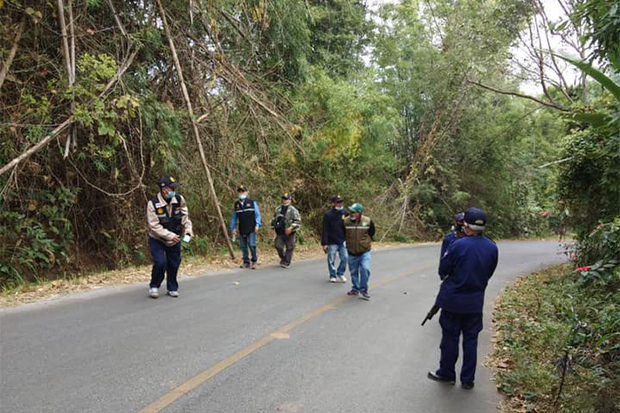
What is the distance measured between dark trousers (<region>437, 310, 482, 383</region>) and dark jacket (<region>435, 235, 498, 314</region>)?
0.12m

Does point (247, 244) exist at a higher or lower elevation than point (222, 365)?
higher

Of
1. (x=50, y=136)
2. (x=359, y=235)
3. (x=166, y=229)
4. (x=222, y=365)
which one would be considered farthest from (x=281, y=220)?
(x=222, y=365)

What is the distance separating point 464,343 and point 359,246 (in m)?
3.94

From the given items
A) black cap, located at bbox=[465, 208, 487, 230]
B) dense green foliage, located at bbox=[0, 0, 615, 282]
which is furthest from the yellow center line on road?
dense green foliage, located at bbox=[0, 0, 615, 282]

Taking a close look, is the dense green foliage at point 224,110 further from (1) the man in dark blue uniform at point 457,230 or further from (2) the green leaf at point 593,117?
(1) the man in dark blue uniform at point 457,230

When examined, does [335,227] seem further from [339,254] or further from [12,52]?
[12,52]

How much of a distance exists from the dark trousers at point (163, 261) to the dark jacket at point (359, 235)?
3151mm

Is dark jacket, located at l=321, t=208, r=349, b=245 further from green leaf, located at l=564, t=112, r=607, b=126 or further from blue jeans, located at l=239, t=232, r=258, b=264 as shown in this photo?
green leaf, located at l=564, t=112, r=607, b=126

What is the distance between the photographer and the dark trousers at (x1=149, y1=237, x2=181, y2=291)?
7871mm

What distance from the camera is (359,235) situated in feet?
29.5

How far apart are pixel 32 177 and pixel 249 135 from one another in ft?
21.1

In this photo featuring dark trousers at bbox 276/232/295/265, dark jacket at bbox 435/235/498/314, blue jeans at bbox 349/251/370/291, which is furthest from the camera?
dark trousers at bbox 276/232/295/265

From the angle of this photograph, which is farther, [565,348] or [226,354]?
[226,354]

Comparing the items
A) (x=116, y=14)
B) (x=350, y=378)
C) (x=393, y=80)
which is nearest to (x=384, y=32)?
(x=393, y=80)
